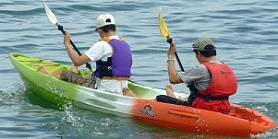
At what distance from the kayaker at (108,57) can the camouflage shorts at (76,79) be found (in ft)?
0.79

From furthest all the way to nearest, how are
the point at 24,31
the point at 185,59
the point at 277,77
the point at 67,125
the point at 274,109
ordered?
the point at 24,31 < the point at 185,59 < the point at 277,77 < the point at 274,109 < the point at 67,125

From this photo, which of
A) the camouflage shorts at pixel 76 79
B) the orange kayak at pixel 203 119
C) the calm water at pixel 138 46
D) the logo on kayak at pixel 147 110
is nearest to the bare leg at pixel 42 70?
the camouflage shorts at pixel 76 79

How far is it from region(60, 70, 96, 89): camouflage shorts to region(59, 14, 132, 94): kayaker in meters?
0.24

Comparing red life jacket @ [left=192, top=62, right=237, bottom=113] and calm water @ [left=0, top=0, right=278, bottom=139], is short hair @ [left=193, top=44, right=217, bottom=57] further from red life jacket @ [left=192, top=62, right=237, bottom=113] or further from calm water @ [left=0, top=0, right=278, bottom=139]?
calm water @ [left=0, top=0, right=278, bottom=139]

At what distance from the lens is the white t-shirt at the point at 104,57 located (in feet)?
36.6

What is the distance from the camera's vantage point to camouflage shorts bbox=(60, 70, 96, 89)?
11.8m

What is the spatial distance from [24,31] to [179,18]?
4009mm

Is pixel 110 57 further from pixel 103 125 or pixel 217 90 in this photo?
pixel 217 90

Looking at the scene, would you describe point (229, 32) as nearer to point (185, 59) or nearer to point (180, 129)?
point (185, 59)

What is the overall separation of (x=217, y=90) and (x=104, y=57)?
1713 mm

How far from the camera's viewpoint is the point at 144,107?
11.0 metres

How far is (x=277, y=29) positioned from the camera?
64.5 feet

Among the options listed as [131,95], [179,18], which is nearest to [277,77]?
[131,95]

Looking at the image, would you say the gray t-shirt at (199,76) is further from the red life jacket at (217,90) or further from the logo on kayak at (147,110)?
the logo on kayak at (147,110)
